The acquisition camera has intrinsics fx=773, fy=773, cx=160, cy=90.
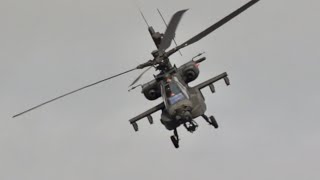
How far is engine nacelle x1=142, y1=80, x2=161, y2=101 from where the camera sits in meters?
51.8

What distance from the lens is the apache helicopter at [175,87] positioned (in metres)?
47.5

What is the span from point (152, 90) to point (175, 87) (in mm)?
2684

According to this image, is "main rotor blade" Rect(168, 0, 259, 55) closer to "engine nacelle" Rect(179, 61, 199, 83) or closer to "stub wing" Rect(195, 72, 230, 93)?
"engine nacelle" Rect(179, 61, 199, 83)

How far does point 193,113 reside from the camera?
47750mm

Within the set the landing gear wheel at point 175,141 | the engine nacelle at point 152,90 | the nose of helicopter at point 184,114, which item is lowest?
the landing gear wheel at point 175,141

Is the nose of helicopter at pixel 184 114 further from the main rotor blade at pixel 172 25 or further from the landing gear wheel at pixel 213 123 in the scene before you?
the main rotor blade at pixel 172 25

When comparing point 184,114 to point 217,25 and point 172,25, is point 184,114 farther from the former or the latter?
point 217,25

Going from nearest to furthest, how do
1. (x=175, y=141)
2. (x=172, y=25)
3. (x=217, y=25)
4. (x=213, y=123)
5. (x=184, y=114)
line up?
(x=184, y=114)
(x=172, y=25)
(x=217, y=25)
(x=175, y=141)
(x=213, y=123)

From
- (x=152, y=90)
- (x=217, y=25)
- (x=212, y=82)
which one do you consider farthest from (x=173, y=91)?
(x=217, y=25)

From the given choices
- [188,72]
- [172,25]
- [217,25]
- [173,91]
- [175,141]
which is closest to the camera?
[172,25]

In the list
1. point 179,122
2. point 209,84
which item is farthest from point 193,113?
point 209,84

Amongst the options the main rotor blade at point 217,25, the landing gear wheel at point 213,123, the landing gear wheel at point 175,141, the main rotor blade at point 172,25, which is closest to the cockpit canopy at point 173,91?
the main rotor blade at point 217,25

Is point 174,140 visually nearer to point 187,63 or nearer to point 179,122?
point 179,122

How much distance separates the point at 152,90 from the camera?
51.8 m
